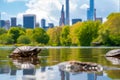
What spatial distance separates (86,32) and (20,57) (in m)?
94.2

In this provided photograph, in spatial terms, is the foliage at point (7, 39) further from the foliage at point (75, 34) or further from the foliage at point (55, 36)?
the foliage at point (75, 34)

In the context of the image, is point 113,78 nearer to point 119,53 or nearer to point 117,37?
point 119,53

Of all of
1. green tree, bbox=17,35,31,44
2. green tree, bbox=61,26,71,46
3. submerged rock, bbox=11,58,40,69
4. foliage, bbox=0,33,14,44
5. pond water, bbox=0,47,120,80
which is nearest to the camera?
pond water, bbox=0,47,120,80

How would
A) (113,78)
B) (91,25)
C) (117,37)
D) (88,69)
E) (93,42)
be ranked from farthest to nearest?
1. (91,25)
2. (93,42)
3. (117,37)
4. (88,69)
5. (113,78)

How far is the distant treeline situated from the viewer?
113875 mm

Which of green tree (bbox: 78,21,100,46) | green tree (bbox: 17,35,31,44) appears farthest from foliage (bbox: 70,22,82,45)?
green tree (bbox: 17,35,31,44)

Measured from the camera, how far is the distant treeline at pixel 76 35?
114 m

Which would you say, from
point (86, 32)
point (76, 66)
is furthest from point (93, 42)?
point (76, 66)

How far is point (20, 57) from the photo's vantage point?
115ft

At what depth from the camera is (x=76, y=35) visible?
131625 millimetres

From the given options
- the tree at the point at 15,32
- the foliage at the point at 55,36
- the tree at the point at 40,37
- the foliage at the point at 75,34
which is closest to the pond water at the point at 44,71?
the foliage at the point at 75,34

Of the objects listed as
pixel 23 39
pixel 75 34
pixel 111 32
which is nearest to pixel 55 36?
pixel 23 39

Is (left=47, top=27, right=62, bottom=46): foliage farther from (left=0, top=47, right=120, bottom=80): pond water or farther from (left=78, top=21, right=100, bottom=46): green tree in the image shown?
(left=0, top=47, right=120, bottom=80): pond water

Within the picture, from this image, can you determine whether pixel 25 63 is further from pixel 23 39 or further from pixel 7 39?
pixel 7 39
